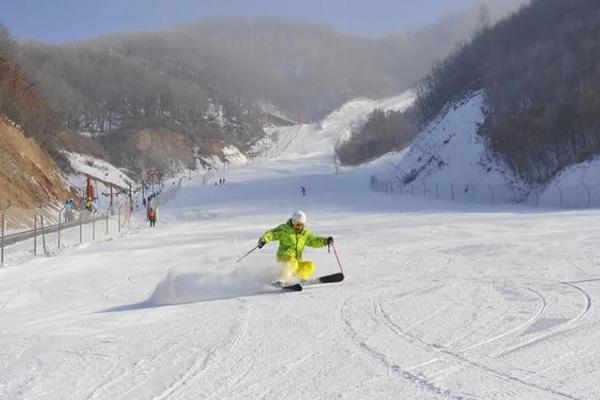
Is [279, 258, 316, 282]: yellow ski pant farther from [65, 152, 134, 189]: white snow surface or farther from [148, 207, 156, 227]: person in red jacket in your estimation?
[65, 152, 134, 189]: white snow surface

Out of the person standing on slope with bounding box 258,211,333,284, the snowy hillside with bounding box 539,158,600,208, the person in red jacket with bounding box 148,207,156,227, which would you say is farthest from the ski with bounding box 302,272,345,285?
the person in red jacket with bounding box 148,207,156,227

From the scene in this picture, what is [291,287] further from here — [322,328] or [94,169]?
[94,169]

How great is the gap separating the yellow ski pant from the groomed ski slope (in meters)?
0.30

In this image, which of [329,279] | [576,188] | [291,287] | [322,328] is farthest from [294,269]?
[576,188]

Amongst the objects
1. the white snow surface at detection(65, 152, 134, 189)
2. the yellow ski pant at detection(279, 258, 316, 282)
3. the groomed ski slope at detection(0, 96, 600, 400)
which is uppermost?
the white snow surface at detection(65, 152, 134, 189)

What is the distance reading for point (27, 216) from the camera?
3350 centimetres

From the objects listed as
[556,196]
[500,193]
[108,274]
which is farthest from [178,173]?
[108,274]

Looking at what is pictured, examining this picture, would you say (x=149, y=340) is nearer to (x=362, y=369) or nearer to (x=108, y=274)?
(x=362, y=369)

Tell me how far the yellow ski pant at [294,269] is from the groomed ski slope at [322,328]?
304mm

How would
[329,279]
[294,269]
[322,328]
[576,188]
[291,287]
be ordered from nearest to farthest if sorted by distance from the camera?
[322,328]
[291,287]
[294,269]
[329,279]
[576,188]

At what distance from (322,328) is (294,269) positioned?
368 centimetres

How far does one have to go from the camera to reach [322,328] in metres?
8.10

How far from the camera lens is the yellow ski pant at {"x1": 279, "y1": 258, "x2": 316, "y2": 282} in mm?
11594

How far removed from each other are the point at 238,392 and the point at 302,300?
15.4ft
